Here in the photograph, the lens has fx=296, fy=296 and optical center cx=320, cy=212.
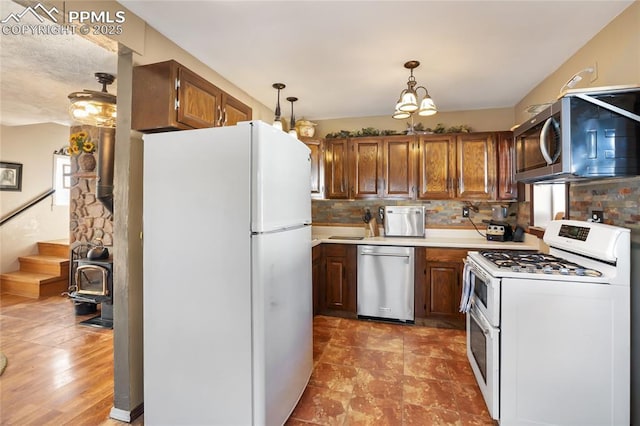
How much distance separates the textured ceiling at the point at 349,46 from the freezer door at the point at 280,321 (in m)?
1.35

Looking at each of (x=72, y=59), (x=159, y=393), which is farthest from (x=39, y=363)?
(x=72, y=59)

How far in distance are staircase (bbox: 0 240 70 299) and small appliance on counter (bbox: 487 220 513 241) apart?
5.94 metres

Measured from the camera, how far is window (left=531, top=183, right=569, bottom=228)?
107 inches

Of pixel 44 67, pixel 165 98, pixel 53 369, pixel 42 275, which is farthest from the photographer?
pixel 42 275

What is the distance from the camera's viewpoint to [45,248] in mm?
4828

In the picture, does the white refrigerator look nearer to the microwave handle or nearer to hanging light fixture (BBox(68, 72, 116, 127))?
hanging light fixture (BBox(68, 72, 116, 127))

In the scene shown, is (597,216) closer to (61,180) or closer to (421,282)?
(421,282)

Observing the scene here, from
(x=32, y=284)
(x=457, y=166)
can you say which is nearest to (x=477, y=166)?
(x=457, y=166)

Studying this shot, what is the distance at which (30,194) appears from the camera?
15.5ft

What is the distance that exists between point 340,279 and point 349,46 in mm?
2429

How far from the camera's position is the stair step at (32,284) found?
4234 mm

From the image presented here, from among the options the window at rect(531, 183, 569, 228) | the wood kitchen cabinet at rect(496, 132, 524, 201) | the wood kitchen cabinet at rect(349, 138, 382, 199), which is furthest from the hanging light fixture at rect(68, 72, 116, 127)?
the window at rect(531, 183, 569, 228)

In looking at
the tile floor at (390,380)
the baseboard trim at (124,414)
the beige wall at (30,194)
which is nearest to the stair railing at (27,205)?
the beige wall at (30,194)

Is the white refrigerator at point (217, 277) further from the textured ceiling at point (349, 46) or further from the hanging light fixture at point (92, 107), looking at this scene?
the hanging light fixture at point (92, 107)
